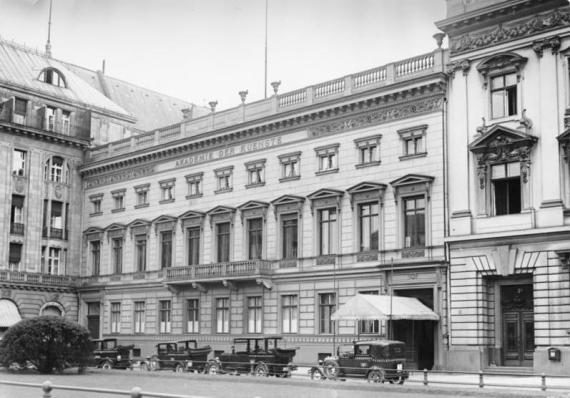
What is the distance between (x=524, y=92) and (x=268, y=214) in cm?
1685

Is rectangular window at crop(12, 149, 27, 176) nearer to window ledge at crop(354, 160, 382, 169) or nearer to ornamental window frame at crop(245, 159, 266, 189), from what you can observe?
ornamental window frame at crop(245, 159, 266, 189)

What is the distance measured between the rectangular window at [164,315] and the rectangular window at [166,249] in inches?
96.0

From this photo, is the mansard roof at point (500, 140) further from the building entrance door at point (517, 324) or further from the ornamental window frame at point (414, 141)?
the building entrance door at point (517, 324)

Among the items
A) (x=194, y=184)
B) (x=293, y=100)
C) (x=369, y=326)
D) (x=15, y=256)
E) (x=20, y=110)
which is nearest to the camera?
(x=369, y=326)

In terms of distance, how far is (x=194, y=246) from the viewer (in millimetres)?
52469

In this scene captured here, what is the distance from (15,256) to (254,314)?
19.9 meters

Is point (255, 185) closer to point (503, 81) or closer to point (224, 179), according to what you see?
point (224, 179)

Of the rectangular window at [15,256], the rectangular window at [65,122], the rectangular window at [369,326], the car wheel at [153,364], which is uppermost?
the rectangular window at [65,122]

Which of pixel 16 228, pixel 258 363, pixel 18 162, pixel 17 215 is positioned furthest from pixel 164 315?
pixel 258 363

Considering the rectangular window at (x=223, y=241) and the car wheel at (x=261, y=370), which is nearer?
the car wheel at (x=261, y=370)

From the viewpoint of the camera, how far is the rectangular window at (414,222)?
40.5 metres

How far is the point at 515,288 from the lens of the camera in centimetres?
3706

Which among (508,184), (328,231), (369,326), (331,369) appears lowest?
(331,369)

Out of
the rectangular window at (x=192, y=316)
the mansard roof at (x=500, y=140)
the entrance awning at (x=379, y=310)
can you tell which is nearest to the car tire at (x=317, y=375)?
the entrance awning at (x=379, y=310)
